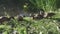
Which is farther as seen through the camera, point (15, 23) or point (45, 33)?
point (15, 23)

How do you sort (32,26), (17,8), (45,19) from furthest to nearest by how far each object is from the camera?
(17,8) < (45,19) < (32,26)

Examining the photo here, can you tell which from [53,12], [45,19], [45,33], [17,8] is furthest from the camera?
[17,8]

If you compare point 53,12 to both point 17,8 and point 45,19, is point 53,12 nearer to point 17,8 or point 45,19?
point 45,19

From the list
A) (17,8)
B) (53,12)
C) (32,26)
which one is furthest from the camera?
(17,8)

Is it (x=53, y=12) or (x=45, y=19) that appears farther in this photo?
(x=53, y=12)

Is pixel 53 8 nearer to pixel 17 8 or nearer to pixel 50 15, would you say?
pixel 50 15

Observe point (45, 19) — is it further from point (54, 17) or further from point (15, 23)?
point (15, 23)

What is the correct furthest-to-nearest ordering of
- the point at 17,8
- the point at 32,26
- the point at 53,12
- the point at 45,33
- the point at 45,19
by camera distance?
1. the point at 17,8
2. the point at 53,12
3. the point at 45,19
4. the point at 32,26
5. the point at 45,33

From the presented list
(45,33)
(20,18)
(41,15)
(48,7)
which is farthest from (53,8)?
(45,33)

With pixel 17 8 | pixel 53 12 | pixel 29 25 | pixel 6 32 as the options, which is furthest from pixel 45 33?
pixel 17 8
